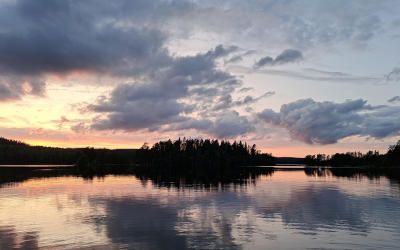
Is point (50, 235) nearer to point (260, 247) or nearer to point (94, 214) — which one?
point (94, 214)

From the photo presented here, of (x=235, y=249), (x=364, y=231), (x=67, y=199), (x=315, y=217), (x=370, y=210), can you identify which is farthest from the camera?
(x=67, y=199)

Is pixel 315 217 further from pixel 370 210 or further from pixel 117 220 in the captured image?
pixel 117 220

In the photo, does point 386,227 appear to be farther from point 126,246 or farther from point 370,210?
point 126,246

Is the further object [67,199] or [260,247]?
[67,199]

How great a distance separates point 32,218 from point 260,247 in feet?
83.4

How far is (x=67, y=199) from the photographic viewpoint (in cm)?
6344

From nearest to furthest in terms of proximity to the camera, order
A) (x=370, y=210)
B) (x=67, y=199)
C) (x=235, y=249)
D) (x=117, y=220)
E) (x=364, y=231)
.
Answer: (x=235, y=249), (x=364, y=231), (x=117, y=220), (x=370, y=210), (x=67, y=199)

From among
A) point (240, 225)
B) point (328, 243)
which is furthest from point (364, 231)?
point (240, 225)

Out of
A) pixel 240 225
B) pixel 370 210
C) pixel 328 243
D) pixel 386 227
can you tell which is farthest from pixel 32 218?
pixel 370 210

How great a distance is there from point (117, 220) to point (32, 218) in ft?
30.4

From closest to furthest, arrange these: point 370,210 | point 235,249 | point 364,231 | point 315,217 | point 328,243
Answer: point 235,249
point 328,243
point 364,231
point 315,217
point 370,210

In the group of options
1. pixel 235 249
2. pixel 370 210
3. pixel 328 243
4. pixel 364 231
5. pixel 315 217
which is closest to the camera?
pixel 235 249

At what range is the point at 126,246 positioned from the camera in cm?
3080

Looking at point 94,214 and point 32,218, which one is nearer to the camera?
point 32,218
